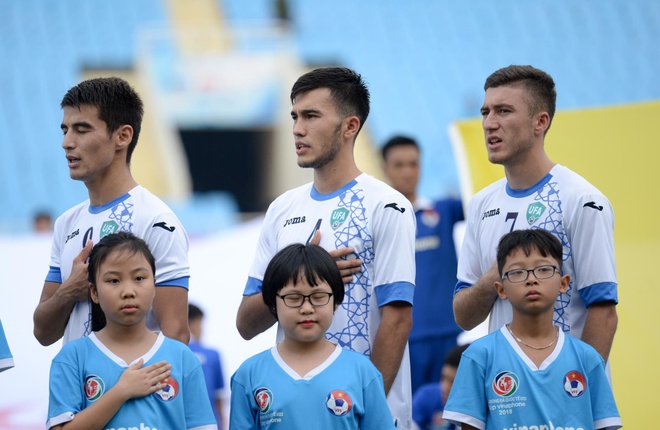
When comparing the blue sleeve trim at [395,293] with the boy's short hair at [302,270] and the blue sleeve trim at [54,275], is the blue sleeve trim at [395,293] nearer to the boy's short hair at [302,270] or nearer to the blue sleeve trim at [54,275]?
the boy's short hair at [302,270]

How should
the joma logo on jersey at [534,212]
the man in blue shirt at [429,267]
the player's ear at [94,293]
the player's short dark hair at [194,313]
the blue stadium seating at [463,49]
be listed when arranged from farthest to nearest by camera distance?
1. the blue stadium seating at [463,49]
2. the player's short dark hair at [194,313]
3. the man in blue shirt at [429,267]
4. the joma logo on jersey at [534,212]
5. the player's ear at [94,293]

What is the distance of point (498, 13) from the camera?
17.7 meters

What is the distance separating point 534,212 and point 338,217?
74 cm

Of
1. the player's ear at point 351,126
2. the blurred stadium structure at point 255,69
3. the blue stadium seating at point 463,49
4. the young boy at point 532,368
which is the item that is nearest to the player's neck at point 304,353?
the young boy at point 532,368

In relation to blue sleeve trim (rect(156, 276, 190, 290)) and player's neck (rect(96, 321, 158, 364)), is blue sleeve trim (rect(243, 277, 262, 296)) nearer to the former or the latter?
blue sleeve trim (rect(156, 276, 190, 290))

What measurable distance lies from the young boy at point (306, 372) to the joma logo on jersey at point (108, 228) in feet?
2.14

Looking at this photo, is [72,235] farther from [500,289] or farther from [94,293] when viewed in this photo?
[500,289]

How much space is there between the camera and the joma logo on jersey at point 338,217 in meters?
3.79

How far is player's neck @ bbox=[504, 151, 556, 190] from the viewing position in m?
3.94

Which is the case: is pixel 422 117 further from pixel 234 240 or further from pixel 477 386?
pixel 477 386

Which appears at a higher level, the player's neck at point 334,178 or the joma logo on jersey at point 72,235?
the player's neck at point 334,178

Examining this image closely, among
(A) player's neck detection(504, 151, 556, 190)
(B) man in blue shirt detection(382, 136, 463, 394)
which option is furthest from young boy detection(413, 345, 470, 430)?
(A) player's neck detection(504, 151, 556, 190)

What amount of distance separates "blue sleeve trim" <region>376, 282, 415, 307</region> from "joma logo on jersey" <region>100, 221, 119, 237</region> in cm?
102

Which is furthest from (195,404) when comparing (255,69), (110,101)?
(255,69)
